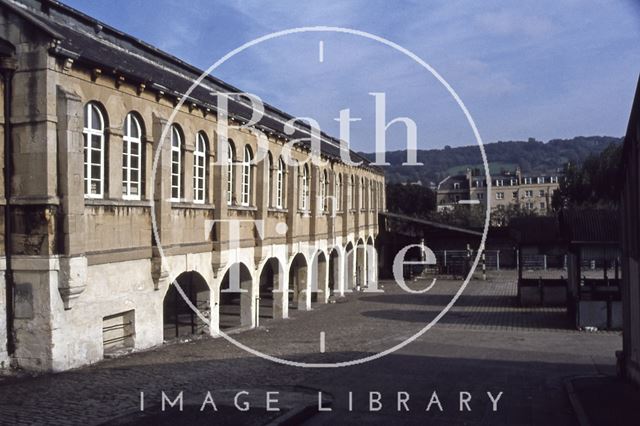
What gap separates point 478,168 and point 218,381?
5345 inches

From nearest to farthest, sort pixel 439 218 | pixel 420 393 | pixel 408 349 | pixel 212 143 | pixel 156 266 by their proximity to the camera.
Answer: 1. pixel 420 393
2. pixel 156 266
3. pixel 408 349
4. pixel 212 143
5. pixel 439 218

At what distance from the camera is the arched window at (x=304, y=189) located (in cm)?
2850

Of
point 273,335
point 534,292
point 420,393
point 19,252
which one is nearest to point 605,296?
point 534,292

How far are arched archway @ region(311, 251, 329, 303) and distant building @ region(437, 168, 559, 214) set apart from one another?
90151 mm

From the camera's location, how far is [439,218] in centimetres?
7225

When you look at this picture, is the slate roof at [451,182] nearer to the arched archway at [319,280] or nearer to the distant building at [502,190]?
the distant building at [502,190]

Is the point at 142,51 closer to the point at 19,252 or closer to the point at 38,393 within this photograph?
the point at 19,252

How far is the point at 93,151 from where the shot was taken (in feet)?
45.5

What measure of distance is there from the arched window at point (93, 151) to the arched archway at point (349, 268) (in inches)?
1008

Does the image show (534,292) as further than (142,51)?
Yes

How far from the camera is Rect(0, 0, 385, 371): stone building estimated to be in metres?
12.3

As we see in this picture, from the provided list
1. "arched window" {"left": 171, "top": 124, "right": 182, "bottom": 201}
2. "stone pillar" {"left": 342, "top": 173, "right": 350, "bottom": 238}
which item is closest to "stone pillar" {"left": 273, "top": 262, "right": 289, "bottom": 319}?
"arched window" {"left": 171, "top": 124, "right": 182, "bottom": 201}

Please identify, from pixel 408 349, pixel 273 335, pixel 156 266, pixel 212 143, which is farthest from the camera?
pixel 273 335

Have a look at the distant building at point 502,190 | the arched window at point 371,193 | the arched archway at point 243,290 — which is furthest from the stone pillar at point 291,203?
the distant building at point 502,190
